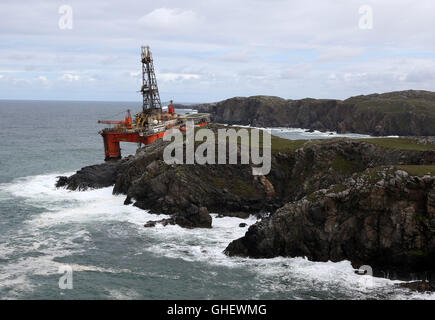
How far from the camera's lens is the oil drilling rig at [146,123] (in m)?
101

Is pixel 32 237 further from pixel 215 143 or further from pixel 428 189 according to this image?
pixel 428 189

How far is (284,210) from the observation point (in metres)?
47.9

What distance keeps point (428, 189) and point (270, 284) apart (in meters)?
18.5

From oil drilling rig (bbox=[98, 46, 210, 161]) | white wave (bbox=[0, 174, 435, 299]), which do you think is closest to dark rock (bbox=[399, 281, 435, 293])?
white wave (bbox=[0, 174, 435, 299])

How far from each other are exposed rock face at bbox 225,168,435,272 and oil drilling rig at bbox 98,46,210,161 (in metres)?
59.2

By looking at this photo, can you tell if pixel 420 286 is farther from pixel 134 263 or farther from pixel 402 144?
pixel 402 144

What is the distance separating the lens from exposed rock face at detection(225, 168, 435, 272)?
41.8 metres

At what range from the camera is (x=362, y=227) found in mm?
44250

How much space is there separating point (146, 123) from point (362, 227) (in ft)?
249

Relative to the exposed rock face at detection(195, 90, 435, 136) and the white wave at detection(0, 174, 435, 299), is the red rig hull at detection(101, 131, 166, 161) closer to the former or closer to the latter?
the white wave at detection(0, 174, 435, 299)

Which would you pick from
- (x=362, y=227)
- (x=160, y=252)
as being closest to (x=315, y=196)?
(x=362, y=227)

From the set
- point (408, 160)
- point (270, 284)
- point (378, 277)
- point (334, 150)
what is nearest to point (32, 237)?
point (270, 284)

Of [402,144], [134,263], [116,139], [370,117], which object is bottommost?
[134,263]

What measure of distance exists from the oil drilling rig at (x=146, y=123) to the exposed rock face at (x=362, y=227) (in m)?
59.2
